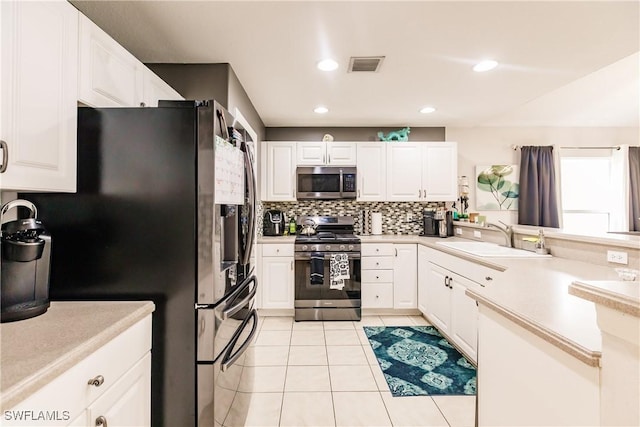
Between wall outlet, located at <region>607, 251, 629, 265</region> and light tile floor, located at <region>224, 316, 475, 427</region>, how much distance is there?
120 centimetres

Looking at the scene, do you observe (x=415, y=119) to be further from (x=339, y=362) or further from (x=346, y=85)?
(x=339, y=362)

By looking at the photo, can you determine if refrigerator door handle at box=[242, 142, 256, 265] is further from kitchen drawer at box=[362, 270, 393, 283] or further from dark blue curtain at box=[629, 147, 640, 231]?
dark blue curtain at box=[629, 147, 640, 231]

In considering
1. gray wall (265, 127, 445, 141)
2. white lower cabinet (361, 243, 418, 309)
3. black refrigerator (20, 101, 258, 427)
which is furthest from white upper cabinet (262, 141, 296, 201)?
black refrigerator (20, 101, 258, 427)

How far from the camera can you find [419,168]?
150 inches

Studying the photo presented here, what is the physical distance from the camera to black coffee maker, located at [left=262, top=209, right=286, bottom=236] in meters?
3.83

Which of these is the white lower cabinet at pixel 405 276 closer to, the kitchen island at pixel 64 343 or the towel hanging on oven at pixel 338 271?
the towel hanging on oven at pixel 338 271

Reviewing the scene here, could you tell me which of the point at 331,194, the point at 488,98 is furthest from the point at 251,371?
the point at 488,98

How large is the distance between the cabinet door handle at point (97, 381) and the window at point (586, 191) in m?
5.38

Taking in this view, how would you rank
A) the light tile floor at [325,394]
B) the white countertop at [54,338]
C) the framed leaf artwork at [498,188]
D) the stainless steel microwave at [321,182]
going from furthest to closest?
the framed leaf artwork at [498,188], the stainless steel microwave at [321,182], the light tile floor at [325,394], the white countertop at [54,338]

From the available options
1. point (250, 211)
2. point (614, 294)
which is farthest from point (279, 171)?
point (614, 294)

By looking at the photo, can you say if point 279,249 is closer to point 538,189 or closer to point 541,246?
point 541,246

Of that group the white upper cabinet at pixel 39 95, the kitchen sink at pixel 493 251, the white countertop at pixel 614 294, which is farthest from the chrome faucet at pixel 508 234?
the white upper cabinet at pixel 39 95

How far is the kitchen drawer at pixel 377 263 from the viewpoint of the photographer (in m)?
3.48

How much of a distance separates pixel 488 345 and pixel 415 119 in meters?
3.17
